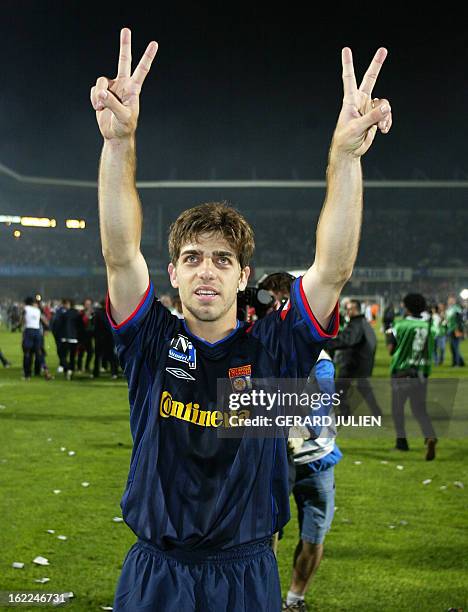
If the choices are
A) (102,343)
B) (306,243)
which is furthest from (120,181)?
(306,243)

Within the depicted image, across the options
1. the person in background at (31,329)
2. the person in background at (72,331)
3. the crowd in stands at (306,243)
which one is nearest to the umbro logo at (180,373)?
the person in background at (31,329)

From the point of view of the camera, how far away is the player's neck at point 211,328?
8.21ft

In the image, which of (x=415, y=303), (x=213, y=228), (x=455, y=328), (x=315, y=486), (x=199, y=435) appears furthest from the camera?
(x=455, y=328)

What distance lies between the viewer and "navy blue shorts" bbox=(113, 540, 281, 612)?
92.7 inches

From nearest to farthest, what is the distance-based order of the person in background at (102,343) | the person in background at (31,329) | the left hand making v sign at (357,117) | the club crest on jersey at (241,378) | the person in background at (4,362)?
the left hand making v sign at (357,117) → the club crest on jersey at (241,378) → the person in background at (31,329) → the person in background at (102,343) → the person in background at (4,362)

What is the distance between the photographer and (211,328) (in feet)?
8.23

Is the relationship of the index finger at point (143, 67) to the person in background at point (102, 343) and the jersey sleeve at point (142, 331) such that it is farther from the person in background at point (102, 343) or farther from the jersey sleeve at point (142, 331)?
the person in background at point (102, 343)

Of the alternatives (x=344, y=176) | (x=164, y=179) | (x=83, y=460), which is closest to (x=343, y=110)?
(x=344, y=176)

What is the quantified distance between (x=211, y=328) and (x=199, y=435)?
37 centimetres

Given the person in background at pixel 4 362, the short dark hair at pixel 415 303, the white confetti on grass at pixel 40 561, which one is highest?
the short dark hair at pixel 415 303

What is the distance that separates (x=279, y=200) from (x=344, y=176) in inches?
2375

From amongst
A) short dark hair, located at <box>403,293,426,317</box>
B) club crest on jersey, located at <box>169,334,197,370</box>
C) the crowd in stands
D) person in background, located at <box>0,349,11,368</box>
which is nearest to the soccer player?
club crest on jersey, located at <box>169,334,197,370</box>

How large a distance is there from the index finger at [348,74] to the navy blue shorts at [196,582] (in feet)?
5.06

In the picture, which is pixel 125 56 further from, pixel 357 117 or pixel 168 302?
pixel 168 302
